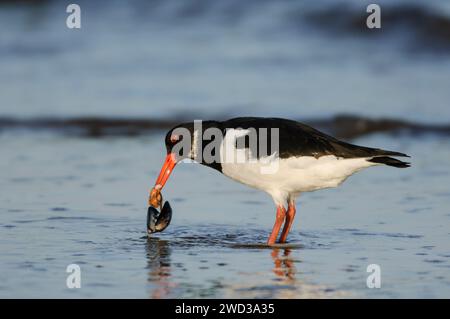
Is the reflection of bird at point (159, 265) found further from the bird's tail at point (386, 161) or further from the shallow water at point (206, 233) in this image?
the bird's tail at point (386, 161)

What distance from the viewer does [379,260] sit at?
7.06 metres

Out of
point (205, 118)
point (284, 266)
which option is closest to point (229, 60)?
point (205, 118)

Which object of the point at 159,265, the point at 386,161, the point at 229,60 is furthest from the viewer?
the point at 229,60

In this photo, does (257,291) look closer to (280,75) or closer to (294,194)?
(294,194)

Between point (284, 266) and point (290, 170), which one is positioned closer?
point (284, 266)

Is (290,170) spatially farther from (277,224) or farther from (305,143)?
(277,224)

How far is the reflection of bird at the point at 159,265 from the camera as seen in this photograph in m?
6.32

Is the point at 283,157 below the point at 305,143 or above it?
below

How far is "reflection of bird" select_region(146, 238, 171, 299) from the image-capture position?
632cm

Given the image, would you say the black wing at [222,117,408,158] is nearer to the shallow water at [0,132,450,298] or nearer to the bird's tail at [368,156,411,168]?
the bird's tail at [368,156,411,168]

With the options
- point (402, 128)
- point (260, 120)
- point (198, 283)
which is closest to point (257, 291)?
point (198, 283)

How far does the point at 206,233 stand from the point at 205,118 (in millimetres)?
5751

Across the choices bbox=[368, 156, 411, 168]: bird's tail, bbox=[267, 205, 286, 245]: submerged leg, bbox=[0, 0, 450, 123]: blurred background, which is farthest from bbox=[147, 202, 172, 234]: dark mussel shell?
bbox=[0, 0, 450, 123]: blurred background

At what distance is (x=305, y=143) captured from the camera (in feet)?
25.2
